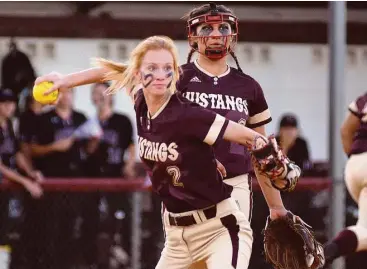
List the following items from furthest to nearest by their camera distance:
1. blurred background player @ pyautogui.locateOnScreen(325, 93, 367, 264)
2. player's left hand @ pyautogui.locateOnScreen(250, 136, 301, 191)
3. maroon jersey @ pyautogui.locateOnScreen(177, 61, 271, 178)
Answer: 1. blurred background player @ pyautogui.locateOnScreen(325, 93, 367, 264)
2. maroon jersey @ pyautogui.locateOnScreen(177, 61, 271, 178)
3. player's left hand @ pyautogui.locateOnScreen(250, 136, 301, 191)

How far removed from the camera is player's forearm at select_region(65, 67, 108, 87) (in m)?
6.00

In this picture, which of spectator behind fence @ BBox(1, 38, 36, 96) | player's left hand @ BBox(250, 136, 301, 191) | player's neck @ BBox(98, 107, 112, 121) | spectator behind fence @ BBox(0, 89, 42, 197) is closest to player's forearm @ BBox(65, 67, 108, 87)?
player's left hand @ BBox(250, 136, 301, 191)

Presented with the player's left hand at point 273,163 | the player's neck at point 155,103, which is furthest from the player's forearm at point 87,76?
the player's left hand at point 273,163

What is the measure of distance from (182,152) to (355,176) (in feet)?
10.4

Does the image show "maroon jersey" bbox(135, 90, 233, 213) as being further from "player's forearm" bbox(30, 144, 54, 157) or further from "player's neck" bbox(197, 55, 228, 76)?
"player's forearm" bbox(30, 144, 54, 157)

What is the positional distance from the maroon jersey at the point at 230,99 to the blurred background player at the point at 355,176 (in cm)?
212

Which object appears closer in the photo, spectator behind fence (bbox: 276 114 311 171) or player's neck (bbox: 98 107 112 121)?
player's neck (bbox: 98 107 112 121)

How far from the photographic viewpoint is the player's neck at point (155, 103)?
5531mm

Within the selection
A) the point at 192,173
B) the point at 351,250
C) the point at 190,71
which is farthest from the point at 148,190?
the point at 192,173

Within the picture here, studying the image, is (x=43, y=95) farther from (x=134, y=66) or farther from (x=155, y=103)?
(x=155, y=103)

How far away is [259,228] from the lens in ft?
28.5

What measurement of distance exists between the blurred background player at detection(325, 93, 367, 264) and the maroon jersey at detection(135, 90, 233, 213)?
107 inches

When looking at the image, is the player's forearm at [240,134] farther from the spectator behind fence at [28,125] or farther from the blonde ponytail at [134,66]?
the spectator behind fence at [28,125]

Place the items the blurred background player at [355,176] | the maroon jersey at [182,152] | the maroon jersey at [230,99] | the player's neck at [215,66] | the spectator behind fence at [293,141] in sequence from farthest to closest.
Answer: the spectator behind fence at [293,141]
the blurred background player at [355,176]
the player's neck at [215,66]
the maroon jersey at [230,99]
the maroon jersey at [182,152]
